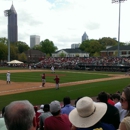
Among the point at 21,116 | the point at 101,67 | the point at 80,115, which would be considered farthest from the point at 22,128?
the point at 101,67

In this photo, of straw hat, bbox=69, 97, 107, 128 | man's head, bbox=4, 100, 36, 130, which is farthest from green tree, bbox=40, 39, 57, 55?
man's head, bbox=4, 100, 36, 130

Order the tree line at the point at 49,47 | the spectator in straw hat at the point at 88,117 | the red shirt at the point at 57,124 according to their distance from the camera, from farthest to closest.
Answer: the tree line at the point at 49,47 < the red shirt at the point at 57,124 < the spectator in straw hat at the point at 88,117

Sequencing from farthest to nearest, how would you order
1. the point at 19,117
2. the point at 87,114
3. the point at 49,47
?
1. the point at 49,47
2. the point at 87,114
3. the point at 19,117

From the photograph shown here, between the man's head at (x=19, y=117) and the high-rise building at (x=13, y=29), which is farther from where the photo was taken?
the high-rise building at (x=13, y=29)

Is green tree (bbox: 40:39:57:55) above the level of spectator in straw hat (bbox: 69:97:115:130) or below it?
above

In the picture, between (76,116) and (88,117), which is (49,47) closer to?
(76,116)

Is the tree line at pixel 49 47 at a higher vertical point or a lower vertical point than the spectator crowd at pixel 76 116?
higher

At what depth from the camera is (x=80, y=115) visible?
3650 mm

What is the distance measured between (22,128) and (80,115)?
1.26 m

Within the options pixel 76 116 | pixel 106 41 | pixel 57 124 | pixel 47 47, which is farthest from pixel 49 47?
pixel 76 116

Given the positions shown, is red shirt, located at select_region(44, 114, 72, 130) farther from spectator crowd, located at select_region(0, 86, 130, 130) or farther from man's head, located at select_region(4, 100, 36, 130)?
man's head, located at select_region(4, 100, 36, 130)

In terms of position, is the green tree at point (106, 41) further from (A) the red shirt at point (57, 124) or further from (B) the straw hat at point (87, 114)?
(B) the straw hat at point (87, 114)

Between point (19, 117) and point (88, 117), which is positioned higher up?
point (19, 117)

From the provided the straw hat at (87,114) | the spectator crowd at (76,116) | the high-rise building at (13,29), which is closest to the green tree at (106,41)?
the high-rise building at (13,29)
